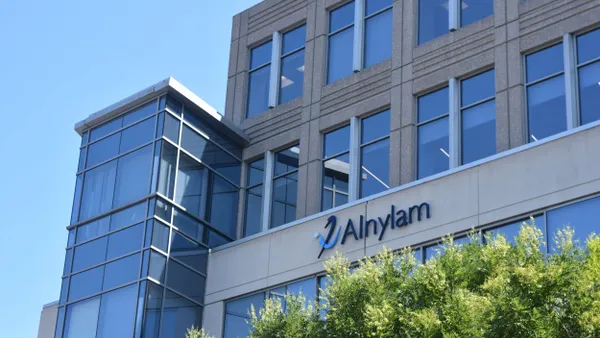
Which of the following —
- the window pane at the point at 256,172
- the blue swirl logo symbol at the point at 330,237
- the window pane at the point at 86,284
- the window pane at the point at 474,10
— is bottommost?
the window pane at the point at 86,284

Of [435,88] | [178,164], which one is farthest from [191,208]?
[435,88]

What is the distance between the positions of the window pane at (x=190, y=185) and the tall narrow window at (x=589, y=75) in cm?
1175

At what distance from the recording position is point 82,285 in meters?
36.4

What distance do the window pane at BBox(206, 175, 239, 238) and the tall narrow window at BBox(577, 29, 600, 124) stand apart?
1176 centimetres

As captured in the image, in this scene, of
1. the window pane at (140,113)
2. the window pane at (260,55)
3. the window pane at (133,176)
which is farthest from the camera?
the window pane at (260,55)

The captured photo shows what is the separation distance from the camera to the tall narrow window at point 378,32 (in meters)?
37.0

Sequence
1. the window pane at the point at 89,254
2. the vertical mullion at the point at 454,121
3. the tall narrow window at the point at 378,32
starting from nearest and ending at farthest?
the vertical mullion at the point at 454,121, the window pane at the point at 89,254, the tall narrow window at the point at 378,32

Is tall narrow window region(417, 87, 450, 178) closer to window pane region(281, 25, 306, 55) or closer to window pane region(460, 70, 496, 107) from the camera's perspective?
window pane region(460, 70, 496, 107)

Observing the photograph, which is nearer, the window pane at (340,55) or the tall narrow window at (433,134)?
the tall narrow window at (433,134)

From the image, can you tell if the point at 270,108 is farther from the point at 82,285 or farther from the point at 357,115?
the point at 82,285

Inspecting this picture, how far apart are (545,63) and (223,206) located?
433 inches

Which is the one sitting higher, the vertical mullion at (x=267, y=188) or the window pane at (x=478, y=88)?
the window pane at (x=478, y=88)

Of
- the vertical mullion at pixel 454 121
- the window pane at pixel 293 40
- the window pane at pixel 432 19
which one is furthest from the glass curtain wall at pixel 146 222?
the vertical mullion at pixel 454 121

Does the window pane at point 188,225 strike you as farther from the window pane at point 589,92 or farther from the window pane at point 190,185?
the window pane at point 589,92
